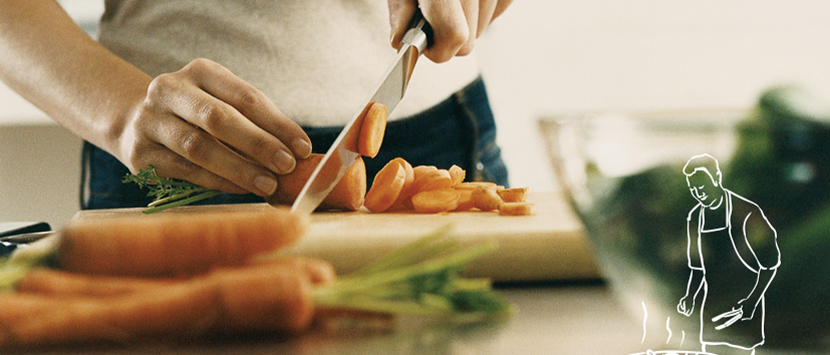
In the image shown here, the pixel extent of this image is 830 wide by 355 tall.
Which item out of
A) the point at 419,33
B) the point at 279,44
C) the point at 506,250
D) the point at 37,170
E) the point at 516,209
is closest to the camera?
the point at 506,250

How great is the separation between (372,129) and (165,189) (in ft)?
1.69

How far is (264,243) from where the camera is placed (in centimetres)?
43

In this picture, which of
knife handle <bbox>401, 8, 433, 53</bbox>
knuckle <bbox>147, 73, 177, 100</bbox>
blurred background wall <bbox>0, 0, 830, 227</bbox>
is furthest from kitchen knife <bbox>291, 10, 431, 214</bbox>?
blurred background wall <bbox>0, 0, 830, 227</bbox>

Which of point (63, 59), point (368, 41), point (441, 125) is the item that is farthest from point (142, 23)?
point (441, 125)

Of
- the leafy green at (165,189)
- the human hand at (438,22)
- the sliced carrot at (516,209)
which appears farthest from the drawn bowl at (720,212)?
the leafy green at (165,189)

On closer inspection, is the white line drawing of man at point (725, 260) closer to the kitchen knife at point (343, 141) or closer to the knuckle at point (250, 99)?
the kitchen knife at point (343, 141)

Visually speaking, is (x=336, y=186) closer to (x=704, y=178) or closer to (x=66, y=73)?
(x=66, y=73)

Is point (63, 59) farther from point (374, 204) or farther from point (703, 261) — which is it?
point (703, 261)

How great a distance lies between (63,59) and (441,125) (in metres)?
0.88

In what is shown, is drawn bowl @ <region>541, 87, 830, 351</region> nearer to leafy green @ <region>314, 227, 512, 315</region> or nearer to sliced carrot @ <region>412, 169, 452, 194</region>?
leafy green @ <region>314, 227, 512, 315</region>

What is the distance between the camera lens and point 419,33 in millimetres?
1140

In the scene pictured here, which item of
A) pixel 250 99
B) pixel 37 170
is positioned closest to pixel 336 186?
pixel 250 99

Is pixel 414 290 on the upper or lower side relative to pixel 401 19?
lower

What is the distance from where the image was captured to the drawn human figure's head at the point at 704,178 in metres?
0.33
